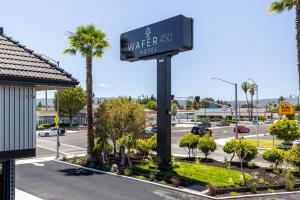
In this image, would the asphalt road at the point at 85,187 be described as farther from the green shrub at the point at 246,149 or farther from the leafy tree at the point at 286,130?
the leafy tree at the point at 286,130

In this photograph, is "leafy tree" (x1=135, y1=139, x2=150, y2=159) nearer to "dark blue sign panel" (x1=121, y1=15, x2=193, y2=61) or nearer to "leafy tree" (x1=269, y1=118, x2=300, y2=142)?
"dark blue sign panel" (x1=121, y1=15, x2=193, y2=61)

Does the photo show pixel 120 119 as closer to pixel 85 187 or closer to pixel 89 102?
pixel 89 102

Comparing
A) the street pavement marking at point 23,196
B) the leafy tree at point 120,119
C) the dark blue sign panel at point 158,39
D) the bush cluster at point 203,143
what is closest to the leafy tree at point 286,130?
the bush cluster at point 203,143

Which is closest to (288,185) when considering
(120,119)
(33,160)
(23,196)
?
(120,119)

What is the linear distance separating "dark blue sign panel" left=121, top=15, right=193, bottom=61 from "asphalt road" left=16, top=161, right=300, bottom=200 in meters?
10.4

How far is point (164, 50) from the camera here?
1101 inches

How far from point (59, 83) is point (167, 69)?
1841 cm

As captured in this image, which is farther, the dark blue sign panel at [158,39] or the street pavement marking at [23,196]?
the dark blue sign panel at [158,39]

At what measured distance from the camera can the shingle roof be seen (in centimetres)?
981

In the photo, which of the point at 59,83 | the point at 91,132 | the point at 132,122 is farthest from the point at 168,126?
the point at 59,83

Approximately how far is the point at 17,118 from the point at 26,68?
1470 millimetres

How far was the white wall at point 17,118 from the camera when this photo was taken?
392 inches

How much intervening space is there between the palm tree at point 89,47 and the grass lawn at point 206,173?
259 inches

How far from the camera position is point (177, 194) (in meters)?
21.8
